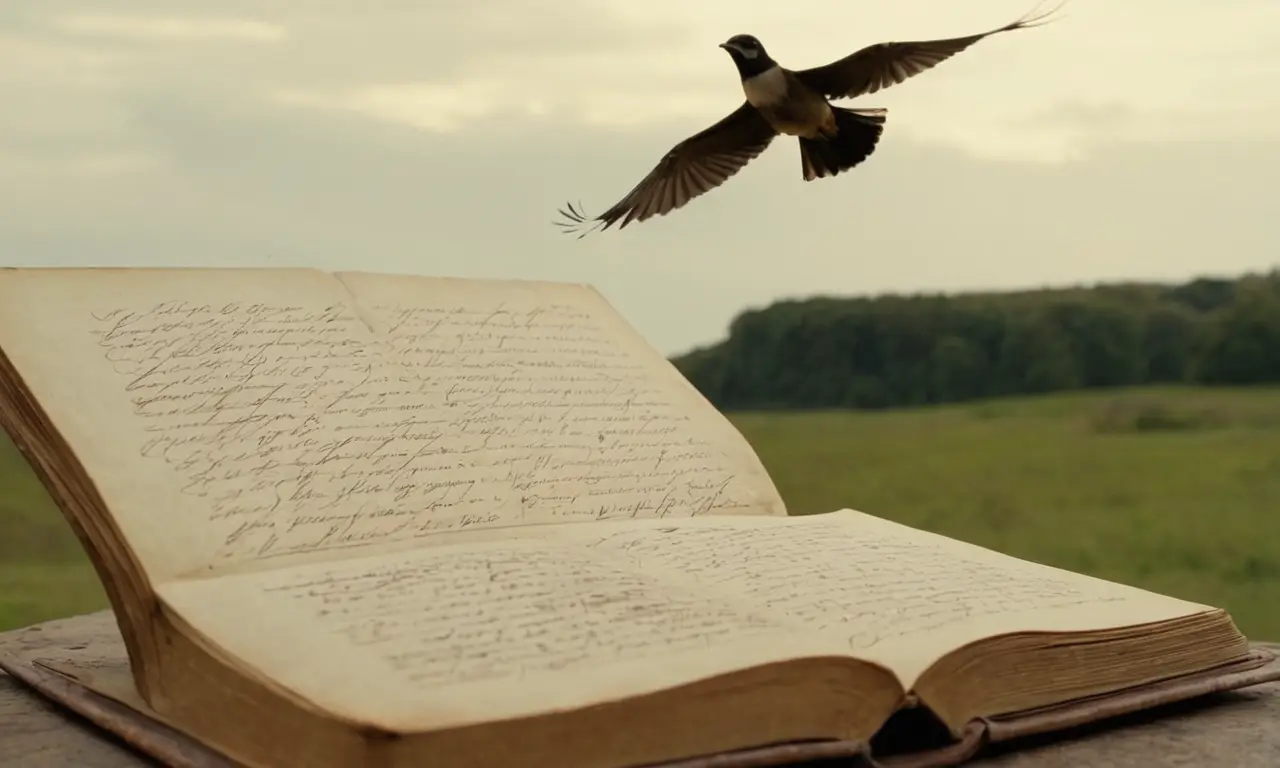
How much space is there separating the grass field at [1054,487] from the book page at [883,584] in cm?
79

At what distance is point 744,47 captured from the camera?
136 centimetres

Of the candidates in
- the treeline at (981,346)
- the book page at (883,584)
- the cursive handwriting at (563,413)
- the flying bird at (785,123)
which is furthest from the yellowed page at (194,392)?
the treeline at (981,346)

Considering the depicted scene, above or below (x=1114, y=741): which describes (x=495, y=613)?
above

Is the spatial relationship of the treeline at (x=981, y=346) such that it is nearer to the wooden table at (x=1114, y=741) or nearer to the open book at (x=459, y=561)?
the open book at (x=459, y=561)

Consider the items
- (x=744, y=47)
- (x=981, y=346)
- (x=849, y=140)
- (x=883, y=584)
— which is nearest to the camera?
(x=883, y=584)

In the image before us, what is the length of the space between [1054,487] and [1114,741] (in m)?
1.20

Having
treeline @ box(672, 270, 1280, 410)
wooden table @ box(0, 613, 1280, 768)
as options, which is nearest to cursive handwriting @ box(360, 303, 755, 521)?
wooden table @ box(0, 613, 1280, 768)

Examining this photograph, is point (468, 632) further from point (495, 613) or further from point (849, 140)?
point (849, 140)

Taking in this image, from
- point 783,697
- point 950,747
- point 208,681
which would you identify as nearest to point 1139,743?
point 950,747

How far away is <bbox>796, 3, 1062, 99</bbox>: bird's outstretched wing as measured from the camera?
138 cm

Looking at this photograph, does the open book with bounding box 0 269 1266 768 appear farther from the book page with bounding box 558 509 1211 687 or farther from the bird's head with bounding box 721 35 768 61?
the bird's head with bounding box 721 35 768 61

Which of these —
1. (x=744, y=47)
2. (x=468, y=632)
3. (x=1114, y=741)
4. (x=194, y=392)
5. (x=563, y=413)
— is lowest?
(x=1114, y=741)

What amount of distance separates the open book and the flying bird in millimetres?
265

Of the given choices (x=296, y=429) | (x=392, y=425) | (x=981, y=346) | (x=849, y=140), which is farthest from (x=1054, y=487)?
(x=296, y=429)
